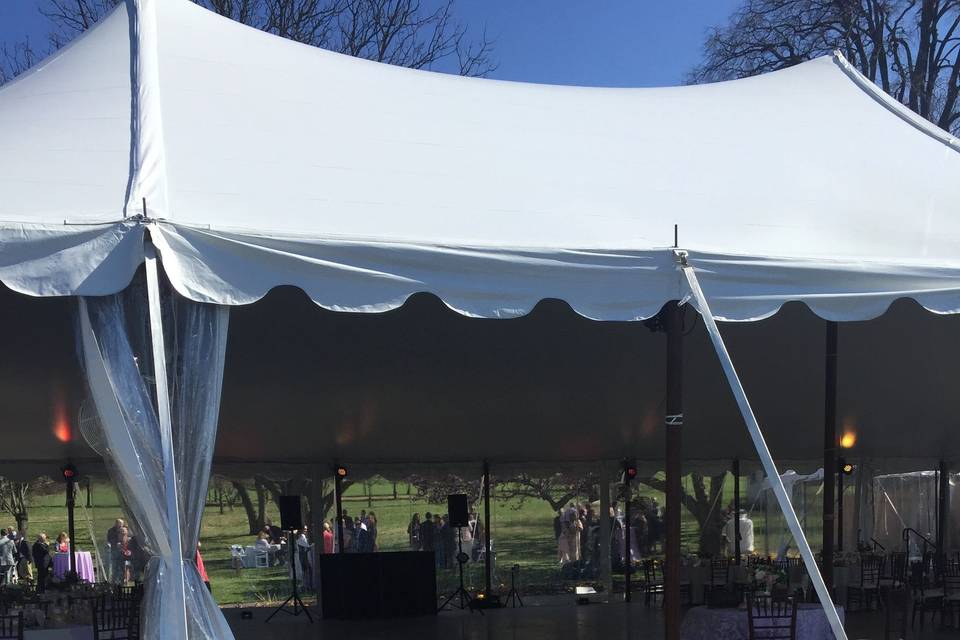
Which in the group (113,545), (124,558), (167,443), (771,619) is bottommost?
(124,558)

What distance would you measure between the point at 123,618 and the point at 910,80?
1664cm

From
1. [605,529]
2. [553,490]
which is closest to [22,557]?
[553,490]

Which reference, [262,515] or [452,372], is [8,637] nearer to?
[452,372]

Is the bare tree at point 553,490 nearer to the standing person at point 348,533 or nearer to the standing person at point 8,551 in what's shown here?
the standing person at point 348,533

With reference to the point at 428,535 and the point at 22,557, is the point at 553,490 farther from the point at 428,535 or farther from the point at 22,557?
the point at 22,557

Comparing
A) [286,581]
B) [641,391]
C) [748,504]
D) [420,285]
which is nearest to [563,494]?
[748,504]

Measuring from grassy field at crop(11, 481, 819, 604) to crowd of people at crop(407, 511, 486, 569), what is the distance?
251mm

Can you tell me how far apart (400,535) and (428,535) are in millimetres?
1396

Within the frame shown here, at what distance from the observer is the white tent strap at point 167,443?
408 centimetres

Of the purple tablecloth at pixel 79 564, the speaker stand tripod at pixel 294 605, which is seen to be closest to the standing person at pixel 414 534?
the speaker stand tripod at pixel 294 605

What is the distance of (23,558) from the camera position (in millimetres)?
14992

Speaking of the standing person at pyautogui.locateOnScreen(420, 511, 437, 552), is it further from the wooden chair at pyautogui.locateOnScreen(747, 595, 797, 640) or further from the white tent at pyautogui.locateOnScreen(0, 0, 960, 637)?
the white tent at pyautogui.locateOnScreen(0, 0, 960, 637)

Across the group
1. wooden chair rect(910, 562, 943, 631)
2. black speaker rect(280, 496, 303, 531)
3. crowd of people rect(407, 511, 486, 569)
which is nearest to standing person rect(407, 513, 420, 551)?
crowd of people rect(407, 511, 486, 569)

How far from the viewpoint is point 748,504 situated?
16828mm
